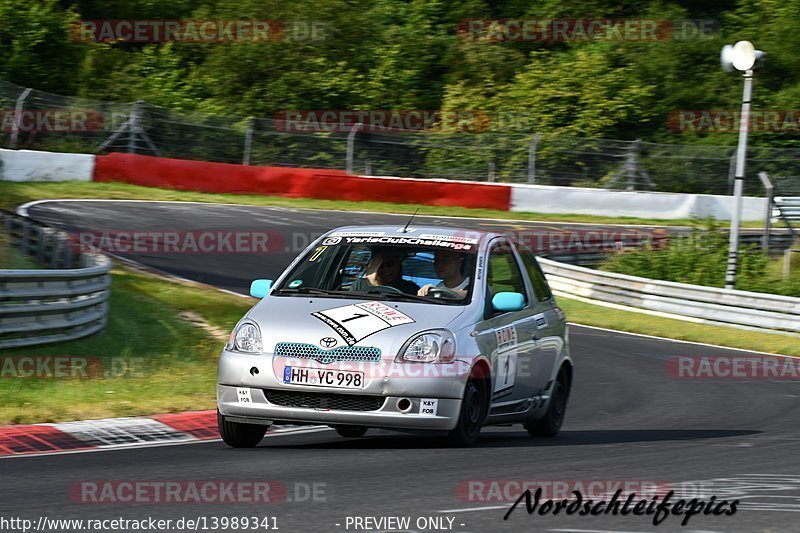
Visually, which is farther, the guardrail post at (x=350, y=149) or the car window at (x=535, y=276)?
the guardrail post at (x=350, y=149)

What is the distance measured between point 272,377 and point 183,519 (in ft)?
7.25

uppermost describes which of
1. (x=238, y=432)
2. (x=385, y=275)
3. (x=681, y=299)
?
(x=385, y=275)

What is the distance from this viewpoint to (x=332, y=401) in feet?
25.3

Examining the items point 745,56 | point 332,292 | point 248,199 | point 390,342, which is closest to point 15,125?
point 248,199

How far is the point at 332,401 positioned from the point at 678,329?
45.2 feet

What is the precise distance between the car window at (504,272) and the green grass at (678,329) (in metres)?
10.2

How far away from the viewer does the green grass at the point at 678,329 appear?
19.1 m

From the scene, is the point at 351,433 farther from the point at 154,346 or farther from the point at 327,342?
the point at 154,346

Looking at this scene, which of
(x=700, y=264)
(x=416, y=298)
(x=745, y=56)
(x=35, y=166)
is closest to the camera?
(x=416, y=298)

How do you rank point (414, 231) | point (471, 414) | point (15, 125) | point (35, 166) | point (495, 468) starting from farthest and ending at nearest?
point (15, 125)
point (35, 166)
point (414, 231)
point (471, 414)
point (495, 468)

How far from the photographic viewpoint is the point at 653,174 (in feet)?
115

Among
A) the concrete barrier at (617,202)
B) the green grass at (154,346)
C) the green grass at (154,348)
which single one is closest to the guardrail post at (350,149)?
the concrete barrier at (617,202)

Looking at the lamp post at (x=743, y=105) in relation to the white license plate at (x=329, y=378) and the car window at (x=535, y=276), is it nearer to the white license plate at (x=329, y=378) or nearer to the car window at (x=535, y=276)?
the car window at (x=535, y=276)

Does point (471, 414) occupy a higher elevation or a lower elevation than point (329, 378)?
lower
